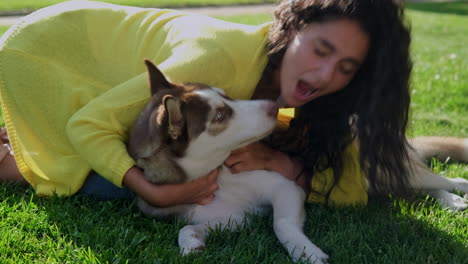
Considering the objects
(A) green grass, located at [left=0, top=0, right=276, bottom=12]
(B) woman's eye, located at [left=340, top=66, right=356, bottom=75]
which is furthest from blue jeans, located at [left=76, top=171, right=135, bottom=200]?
(A) green grass, located at [left=0, top=0, right=276, bottom=12]

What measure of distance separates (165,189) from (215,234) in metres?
0.36

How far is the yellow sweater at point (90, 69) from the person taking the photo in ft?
10.6

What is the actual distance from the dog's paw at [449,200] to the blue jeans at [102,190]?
1965mm

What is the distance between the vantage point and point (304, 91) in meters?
3.35

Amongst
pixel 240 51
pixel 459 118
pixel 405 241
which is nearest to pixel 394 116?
pixel 405 241

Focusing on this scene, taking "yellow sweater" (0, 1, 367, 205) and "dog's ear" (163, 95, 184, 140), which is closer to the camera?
"dog's ear" (163, 95, 184, 140)

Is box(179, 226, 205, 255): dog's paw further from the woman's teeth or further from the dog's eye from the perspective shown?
the woman's teeth

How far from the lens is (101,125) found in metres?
3.13

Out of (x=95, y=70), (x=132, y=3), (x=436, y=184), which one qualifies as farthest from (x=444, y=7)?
(x=95, y=70)

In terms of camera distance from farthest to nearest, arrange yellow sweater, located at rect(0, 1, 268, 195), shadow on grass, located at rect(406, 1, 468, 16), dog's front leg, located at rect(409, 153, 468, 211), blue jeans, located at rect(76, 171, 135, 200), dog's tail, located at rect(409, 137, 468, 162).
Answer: shadow on grass, located at rect(406, 1, 468, 16) < dog's tail, located at rect(409, 137, 468, 162) < dog's front leg, located at rect(409, 153, 468, 211) < blue jeans, located at rect(76, 171, 135, 200) < yellow sweater, located at rect(0, 1, 268, 195)

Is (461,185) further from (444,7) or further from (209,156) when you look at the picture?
(444,7)

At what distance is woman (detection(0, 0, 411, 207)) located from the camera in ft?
10.3

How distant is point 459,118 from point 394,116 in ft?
A: 8.60

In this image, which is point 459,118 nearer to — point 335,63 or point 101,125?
point 335,63
